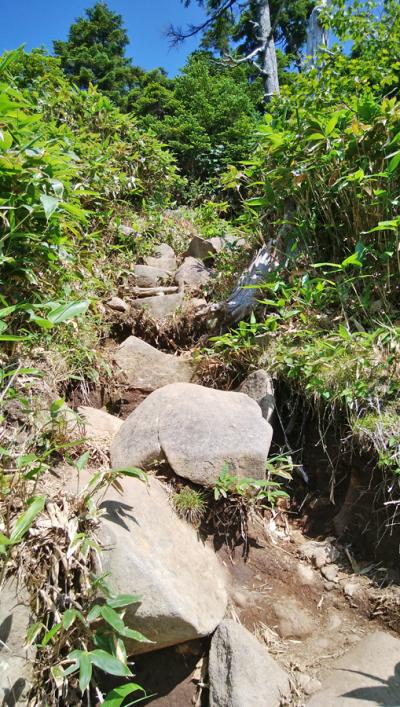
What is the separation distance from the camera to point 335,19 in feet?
14.5

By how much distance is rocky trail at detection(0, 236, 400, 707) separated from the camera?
1767 mm

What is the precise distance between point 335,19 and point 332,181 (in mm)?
2322

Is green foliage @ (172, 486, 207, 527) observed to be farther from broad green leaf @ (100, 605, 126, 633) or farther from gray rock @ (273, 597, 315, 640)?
broad green leaf @ (100, 605, 126, 633)

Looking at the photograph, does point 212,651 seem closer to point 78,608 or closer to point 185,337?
point 78,608

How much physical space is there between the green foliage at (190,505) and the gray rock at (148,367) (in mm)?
1058

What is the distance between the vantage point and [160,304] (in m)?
3.92

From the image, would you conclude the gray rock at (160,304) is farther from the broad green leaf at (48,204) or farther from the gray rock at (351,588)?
the gray rock at (351,588)

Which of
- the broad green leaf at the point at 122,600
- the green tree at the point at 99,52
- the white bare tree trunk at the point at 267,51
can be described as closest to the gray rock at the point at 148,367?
the broad green leaf at the point at 122,600

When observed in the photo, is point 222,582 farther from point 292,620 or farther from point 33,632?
point 33,632

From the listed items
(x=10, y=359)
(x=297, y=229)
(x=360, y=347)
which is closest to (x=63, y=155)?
(x=10, y=359)

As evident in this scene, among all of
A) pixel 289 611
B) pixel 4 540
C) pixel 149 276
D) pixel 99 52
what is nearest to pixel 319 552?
pixel 289 611

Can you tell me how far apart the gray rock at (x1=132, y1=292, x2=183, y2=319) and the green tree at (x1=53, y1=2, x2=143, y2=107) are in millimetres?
12631

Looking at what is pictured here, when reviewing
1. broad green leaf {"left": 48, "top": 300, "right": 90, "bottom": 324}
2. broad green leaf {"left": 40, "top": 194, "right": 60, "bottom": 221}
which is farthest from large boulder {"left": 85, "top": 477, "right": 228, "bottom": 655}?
broad green leaf {"left": 40, "top": 194, "right": 60, "bottom": 221}

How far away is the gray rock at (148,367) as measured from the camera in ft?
10.7
